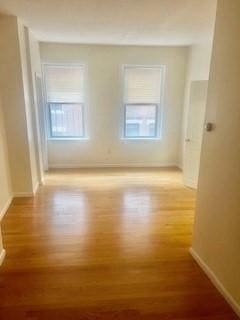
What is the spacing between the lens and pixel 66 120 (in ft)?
17.7

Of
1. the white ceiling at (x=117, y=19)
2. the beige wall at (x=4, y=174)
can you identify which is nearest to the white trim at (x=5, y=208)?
the beige wall at (x=4, y=174)

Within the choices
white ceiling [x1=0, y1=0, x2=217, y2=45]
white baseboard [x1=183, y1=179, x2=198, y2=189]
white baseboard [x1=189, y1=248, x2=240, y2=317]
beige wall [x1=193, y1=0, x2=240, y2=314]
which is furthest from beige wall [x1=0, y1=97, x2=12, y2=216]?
white baseboard [x1=183, y1=179, x2=198, y2=189]

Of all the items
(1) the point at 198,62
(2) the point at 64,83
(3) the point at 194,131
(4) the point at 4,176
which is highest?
(1) the point at 198,62

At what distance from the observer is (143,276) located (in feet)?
7.14

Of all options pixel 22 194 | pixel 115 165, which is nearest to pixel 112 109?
pixel 115 165

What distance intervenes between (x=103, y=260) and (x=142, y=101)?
388 centimetres

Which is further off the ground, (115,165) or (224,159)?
(224,159)

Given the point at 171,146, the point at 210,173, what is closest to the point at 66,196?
the point at 210,173

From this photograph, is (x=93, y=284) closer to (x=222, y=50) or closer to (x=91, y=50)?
(x=222, y=50)

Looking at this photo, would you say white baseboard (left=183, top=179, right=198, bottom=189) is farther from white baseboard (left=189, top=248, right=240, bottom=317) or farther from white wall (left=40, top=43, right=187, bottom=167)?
white baseboard (left=189, top=248, right=240, bottom=317)

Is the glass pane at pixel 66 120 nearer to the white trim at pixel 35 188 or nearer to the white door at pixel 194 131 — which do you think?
the white trim at pixel 35 188

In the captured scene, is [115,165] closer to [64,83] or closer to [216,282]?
[64,83]

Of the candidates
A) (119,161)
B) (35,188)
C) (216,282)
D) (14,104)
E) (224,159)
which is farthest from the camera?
(119,161)

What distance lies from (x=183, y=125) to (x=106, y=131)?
180cm
